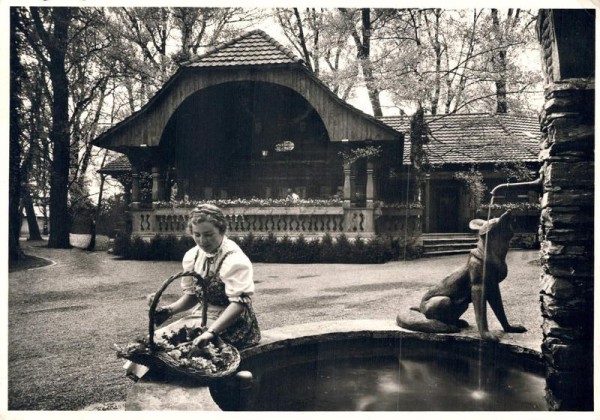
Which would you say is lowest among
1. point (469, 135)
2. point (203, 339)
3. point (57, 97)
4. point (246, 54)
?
point (203, 339)

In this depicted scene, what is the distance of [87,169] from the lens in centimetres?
310

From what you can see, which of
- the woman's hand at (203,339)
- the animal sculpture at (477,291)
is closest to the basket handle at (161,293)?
the woman's hand at (203,339)

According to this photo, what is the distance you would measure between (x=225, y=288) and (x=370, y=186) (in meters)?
1.40

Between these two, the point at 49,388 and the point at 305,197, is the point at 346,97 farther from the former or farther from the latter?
the point at 49,388

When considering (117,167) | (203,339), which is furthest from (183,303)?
(117,167)

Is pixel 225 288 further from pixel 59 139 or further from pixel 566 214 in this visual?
pixel 566 214

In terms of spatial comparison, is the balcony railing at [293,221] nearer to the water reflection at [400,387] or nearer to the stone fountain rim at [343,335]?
the stone fountain rim at [343,335]

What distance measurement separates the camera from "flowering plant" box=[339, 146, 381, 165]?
3.50 metres

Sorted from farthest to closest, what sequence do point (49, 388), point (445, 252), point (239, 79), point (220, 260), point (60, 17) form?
point (239, 79)
point (445, 252)
point (60, 17)
point (49, 388)
point (220, 260)

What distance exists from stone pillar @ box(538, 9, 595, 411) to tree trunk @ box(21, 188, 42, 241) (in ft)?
9.51

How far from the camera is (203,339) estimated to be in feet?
7.11

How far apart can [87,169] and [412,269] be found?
2267 mm

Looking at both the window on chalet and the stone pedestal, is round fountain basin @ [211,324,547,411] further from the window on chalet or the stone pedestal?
the window on chalet

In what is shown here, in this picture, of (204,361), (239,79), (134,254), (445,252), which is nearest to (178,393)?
(204,361)
